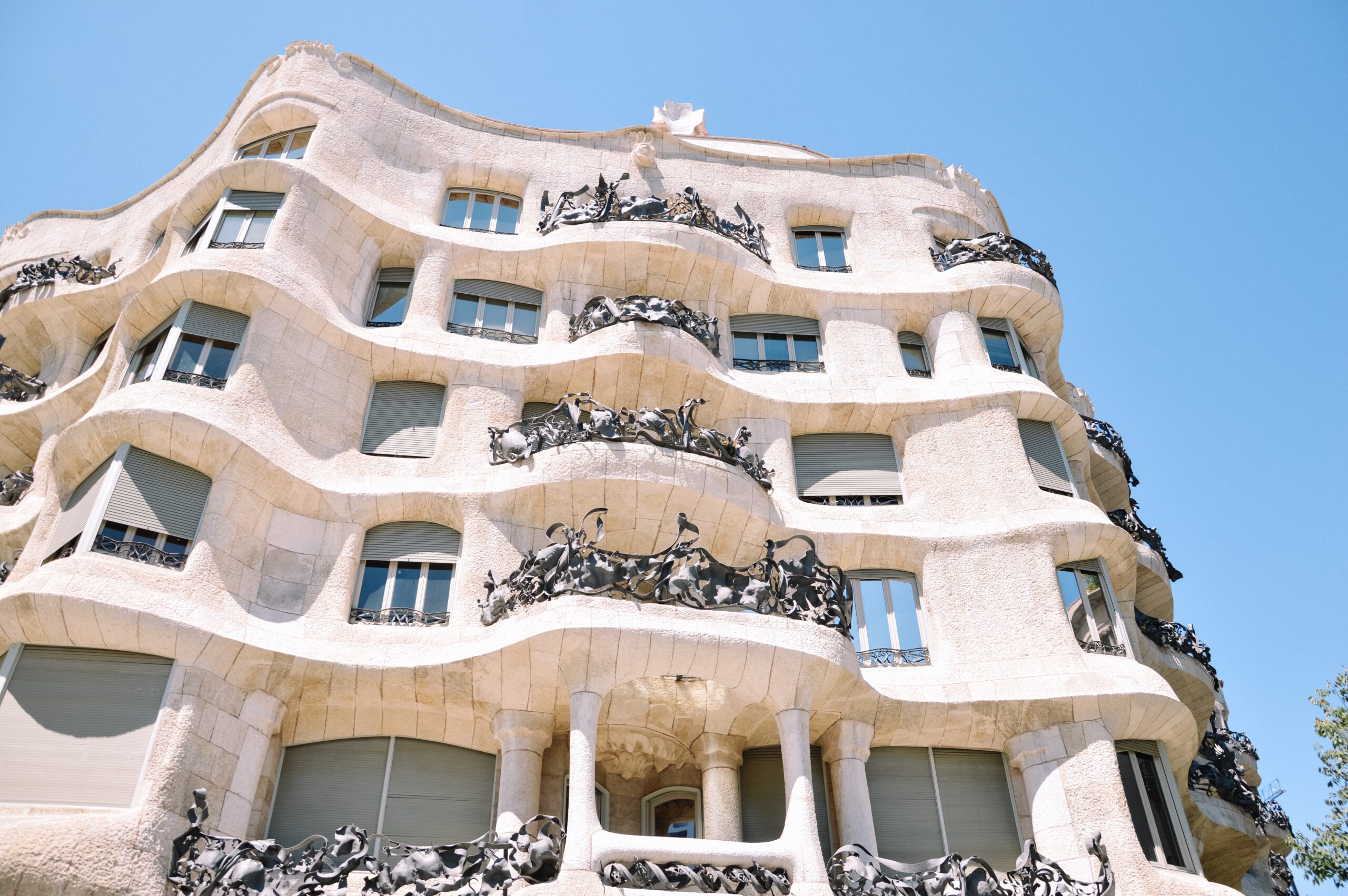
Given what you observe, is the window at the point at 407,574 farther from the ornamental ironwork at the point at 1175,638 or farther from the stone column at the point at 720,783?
the ornamental ironwork at the point at 1175,638

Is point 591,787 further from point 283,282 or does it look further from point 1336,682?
point 1336,682

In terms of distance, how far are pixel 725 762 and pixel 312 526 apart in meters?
6.70

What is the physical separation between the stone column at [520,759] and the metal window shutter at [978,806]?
569 cm

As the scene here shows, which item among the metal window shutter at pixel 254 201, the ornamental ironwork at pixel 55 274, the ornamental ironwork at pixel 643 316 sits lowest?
the ornamental ironwork at pixel 643 316

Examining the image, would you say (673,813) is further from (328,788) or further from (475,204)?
(475,204)

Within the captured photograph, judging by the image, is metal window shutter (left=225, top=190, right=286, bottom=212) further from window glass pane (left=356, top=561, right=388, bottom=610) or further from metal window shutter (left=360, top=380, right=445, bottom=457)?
window glass pane (left=356, top=561, right=388, bottom=610)

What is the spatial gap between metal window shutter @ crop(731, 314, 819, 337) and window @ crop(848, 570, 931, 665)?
214 inches

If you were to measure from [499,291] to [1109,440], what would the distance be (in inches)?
544

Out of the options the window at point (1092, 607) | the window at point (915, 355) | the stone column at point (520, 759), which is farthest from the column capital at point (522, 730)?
the window at point (915, 355)

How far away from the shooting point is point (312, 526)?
592 inches

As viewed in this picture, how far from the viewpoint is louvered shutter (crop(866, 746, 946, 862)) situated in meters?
14.3

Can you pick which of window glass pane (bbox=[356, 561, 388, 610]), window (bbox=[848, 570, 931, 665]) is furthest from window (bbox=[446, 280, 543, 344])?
window (bbox=[848, 570, 931, 665])

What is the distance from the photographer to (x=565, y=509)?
1561cm

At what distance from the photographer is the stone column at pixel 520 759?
12922mm
